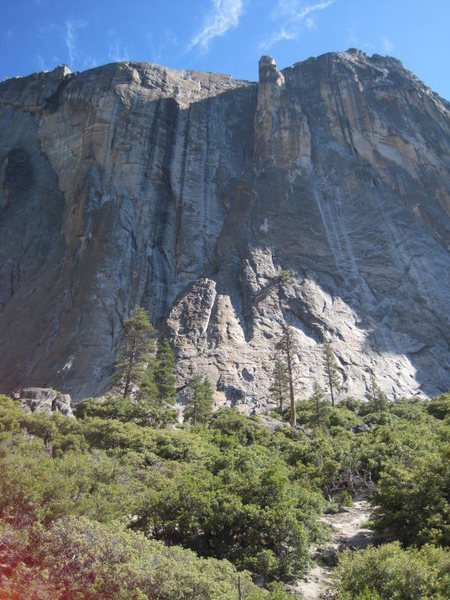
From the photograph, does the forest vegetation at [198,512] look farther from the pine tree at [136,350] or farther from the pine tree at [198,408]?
the pine tree at [136,350]

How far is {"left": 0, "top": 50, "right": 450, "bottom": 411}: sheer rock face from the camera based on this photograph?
45969mm

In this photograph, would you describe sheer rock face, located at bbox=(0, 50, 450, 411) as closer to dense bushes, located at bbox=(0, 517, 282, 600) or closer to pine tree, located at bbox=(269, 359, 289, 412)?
pine tree, located at bbox=(269, 359, 289, 412)

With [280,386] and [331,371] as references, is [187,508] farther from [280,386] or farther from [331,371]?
[331,371]

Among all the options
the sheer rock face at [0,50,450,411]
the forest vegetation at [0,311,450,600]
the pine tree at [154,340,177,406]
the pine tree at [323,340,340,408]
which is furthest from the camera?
the sheer rock face at [0,50,450,411]

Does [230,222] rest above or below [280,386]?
above

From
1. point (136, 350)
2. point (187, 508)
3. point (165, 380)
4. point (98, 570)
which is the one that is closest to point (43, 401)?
point (136, 350)

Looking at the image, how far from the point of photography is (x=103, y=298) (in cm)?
5022

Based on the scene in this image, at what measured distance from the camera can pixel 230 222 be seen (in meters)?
57.2

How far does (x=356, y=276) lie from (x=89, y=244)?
28405 mm

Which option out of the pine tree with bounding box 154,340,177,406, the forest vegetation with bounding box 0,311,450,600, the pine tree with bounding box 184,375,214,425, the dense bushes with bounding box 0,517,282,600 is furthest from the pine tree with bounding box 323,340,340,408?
the dense bushes with bounding box 0,517,282,600

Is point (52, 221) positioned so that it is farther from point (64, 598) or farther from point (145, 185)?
point (64, 598)

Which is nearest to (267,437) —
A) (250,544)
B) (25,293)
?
(250,544)

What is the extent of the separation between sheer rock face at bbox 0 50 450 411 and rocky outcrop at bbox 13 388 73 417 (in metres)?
14.3

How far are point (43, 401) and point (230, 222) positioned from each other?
3650cm
